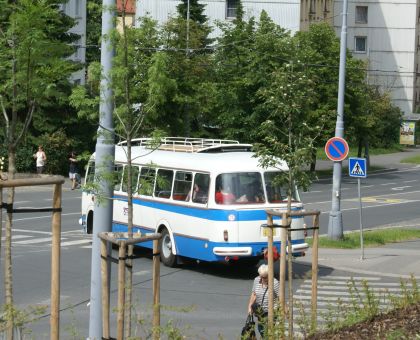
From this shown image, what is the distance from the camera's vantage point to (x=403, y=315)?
1081 cm

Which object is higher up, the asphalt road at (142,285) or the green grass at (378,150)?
the green grass at (378,150)

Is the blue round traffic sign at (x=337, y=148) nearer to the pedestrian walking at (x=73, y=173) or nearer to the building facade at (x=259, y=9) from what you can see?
the pedestrian walking at (x=73, y=173)

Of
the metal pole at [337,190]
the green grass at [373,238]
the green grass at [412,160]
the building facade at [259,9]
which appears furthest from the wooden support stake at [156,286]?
the building facade at [259,9]

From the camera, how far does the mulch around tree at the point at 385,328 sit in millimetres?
9522

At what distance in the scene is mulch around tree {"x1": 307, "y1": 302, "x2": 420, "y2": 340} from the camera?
375 inches

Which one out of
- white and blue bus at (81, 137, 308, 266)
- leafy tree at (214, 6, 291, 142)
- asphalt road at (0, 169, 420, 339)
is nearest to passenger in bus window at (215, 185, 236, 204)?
white and blue bus at (81, 137, 308, 266)

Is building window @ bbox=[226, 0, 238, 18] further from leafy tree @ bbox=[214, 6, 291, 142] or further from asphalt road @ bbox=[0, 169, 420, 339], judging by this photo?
asphalt road @ bbox=[0, 169, 420, 339]

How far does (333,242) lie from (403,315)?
15908mm

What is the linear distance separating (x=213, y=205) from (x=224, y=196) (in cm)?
29

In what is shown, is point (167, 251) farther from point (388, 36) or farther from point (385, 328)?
point (388, 36)

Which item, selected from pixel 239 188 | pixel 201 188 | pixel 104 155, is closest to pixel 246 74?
pixel 201 188

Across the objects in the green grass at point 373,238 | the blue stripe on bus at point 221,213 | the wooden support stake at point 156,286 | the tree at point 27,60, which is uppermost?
the tree at point 27,60

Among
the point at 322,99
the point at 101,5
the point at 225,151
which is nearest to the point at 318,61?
the point at 322,99

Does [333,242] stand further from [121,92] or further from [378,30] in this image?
[378,30]
